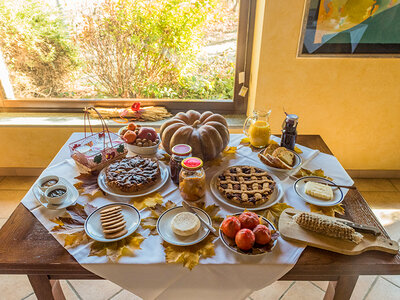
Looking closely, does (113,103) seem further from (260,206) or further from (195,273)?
A: (195,273)

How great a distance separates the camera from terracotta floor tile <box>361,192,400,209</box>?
2148 mm

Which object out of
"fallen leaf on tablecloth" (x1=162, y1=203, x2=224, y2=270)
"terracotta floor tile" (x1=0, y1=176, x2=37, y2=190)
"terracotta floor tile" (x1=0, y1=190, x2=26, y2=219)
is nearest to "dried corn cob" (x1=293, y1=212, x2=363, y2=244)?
"fallen leaf on tablecloth" (x1=162, y1=203, x2=224, y2=270)

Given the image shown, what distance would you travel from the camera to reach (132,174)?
1145 millimetres

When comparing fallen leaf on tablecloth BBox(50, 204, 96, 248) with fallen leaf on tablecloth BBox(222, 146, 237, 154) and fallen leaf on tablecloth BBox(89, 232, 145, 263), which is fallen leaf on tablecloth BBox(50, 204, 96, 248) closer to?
fallen leaf on tablecloth BBox(89, 232, 145, 263)

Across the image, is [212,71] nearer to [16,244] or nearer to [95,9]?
[95,9]

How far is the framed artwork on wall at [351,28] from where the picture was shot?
184cm

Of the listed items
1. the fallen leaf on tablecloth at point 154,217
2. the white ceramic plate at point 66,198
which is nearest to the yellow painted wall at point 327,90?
the fallen leaf on tablecloth at point 154,217

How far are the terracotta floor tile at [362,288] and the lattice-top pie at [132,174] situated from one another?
4.08 feet

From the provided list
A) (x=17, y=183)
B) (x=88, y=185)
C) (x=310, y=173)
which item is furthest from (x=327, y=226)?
(x=17, y=183)

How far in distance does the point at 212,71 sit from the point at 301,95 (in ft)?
2.39

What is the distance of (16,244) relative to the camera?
2.83ft

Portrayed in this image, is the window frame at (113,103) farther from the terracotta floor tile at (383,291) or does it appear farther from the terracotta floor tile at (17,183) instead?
the terracotta floor tile at (383,291)

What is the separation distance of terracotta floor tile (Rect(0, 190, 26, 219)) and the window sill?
0.53 meters

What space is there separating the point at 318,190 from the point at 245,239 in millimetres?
423
